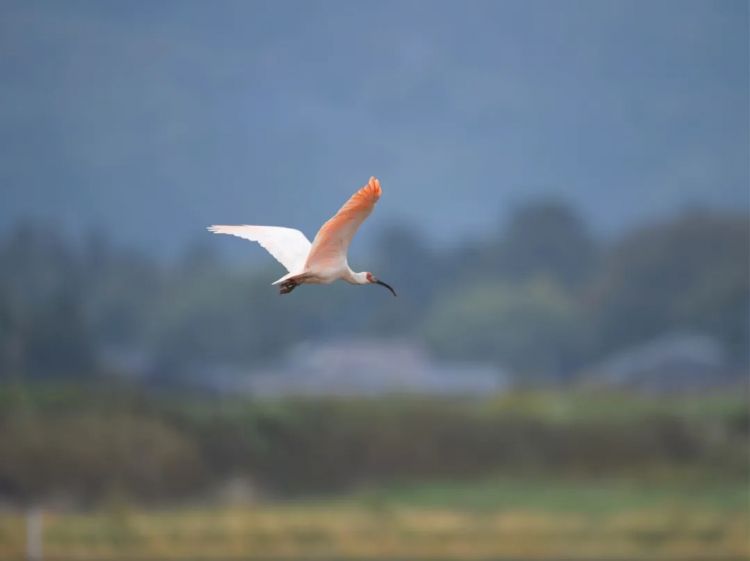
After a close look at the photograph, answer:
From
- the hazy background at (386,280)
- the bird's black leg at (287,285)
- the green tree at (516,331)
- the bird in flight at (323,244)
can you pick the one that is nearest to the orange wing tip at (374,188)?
the bird in flight at (323,244)

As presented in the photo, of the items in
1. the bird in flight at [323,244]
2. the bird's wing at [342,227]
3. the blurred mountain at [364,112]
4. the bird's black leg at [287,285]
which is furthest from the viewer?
the blurred mountain at [364,112]

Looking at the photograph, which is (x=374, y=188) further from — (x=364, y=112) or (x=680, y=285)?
(x=364, y=112)

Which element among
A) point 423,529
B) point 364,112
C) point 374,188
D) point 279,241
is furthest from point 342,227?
point 364,112

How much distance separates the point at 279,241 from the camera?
13.1 meters

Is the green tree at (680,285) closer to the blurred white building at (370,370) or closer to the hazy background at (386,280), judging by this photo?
the hazy background at (386,280)

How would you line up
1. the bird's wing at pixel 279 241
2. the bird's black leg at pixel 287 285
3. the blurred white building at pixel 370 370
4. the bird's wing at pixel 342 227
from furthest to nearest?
1. the blurred white building at pixel 370 370
2. the bird's wing at pixel 279 241
3. the bird's black leg at pixel 287 285
4. the bird's wing at pixel 342 227

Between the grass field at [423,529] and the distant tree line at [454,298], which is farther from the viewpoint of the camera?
the distant tree line at [454,298]

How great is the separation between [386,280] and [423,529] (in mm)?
57717

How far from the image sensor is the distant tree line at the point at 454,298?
76625 millimetres

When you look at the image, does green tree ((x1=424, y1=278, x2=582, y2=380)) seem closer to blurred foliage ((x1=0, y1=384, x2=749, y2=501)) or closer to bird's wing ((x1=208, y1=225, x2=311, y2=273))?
blurred foliage ((x1=0, y1=384, x2=749, y2=501))

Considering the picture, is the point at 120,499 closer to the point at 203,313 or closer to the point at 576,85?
the point at 203,313

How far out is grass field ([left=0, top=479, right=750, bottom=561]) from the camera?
2892cm

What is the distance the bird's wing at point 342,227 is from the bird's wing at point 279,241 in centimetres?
68

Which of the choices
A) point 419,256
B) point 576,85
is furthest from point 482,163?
point 419,256
